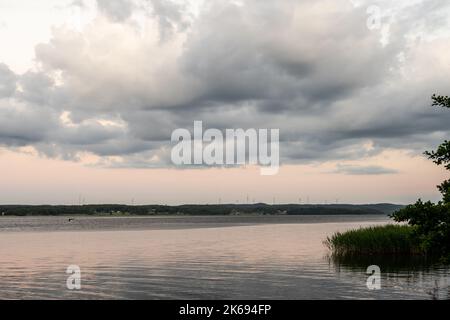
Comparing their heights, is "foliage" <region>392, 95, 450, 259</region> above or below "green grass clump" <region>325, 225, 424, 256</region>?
above

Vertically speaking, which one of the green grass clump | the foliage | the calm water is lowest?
the calm water

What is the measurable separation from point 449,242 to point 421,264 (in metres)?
23.2

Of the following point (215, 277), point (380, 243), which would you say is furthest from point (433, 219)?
point (380, 243)

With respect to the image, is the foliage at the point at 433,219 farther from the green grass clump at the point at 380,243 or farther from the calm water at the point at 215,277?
the green grass clump at the point at 380,243

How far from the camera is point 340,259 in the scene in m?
53.1

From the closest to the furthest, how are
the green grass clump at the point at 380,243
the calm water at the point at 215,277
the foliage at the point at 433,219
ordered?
the foliage at the point at 433,219
the calm water at the point at 215,277
the green grass clump at the point at 380,243

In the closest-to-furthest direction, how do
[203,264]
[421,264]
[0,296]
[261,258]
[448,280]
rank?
[0,296] < [448,280] < [421,264] < [203,264] < [261,258]

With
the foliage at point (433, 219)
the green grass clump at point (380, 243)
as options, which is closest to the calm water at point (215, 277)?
the green grass clump at point (380, 243)

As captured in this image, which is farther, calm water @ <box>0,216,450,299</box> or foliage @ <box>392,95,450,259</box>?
calm water @ <box>0,216,450,299</box>

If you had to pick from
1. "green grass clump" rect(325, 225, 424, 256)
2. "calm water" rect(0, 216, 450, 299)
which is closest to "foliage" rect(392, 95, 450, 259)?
"calm water" rect(0, 216, 450, 299)

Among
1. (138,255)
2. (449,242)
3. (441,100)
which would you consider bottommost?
(138,255)

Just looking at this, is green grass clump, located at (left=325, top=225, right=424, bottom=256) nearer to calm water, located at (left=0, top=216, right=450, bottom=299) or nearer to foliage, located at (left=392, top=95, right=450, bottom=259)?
calm water, located at (left=0, top=216, right=450, bottom=299)
